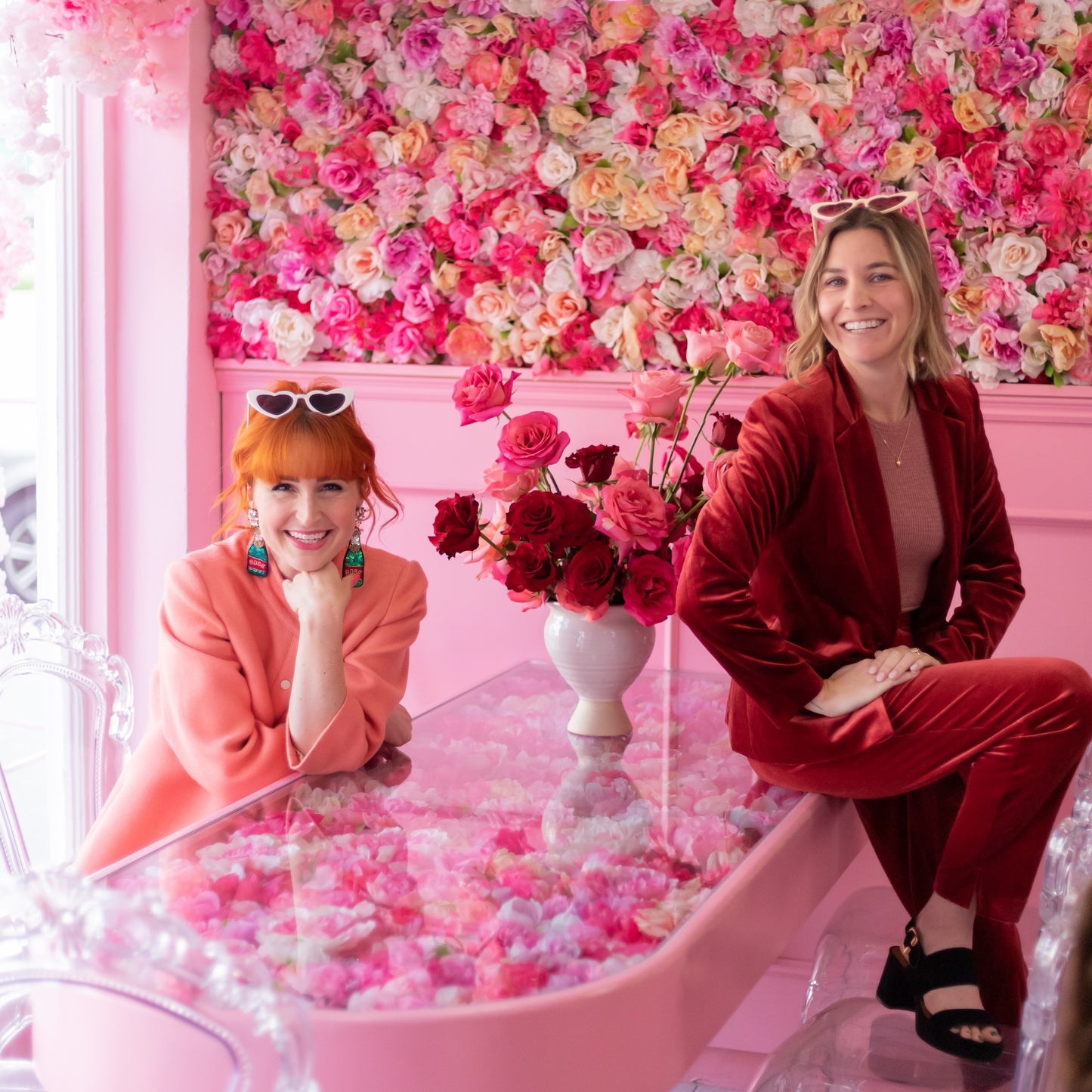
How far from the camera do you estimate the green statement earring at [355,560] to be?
7.25ft

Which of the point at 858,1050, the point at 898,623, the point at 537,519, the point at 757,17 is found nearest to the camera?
the point at 858,1050

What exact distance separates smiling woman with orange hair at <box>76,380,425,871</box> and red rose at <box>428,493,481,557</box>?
0.12m

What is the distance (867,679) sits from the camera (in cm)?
202

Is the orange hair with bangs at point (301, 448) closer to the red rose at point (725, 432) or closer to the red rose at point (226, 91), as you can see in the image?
the red rose at point (725, 432)

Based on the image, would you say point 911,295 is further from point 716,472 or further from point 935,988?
point 935,988

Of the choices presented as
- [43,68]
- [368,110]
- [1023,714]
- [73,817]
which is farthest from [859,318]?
[73,817]

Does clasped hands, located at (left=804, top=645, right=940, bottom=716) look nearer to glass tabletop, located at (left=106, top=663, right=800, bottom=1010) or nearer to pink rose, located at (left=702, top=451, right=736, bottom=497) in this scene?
glass tabletop, located at (left=106, top=663, right=800, bottom=1010)

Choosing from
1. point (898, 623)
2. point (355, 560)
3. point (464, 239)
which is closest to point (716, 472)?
point (898, 623)

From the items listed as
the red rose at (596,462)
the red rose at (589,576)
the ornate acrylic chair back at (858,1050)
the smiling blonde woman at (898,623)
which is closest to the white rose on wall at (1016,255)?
the smiling blonde woman at (898,623)

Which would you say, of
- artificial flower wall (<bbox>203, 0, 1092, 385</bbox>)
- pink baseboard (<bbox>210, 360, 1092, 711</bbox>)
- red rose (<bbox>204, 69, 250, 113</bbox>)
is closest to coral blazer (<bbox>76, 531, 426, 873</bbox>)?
pink baseboard (<bbox>210, 360, 1092, 711</bbox>)

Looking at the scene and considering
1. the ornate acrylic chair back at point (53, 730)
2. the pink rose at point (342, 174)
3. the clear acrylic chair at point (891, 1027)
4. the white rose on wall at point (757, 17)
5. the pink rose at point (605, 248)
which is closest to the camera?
the clear acrylic chair at point (891, 1027)

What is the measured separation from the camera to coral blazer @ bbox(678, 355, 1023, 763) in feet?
6.50

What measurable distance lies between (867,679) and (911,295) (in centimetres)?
62

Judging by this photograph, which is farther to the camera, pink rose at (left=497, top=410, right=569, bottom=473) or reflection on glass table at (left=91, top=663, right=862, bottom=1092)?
pink rose at (left=497, top=410, right=569, bottom=473)
